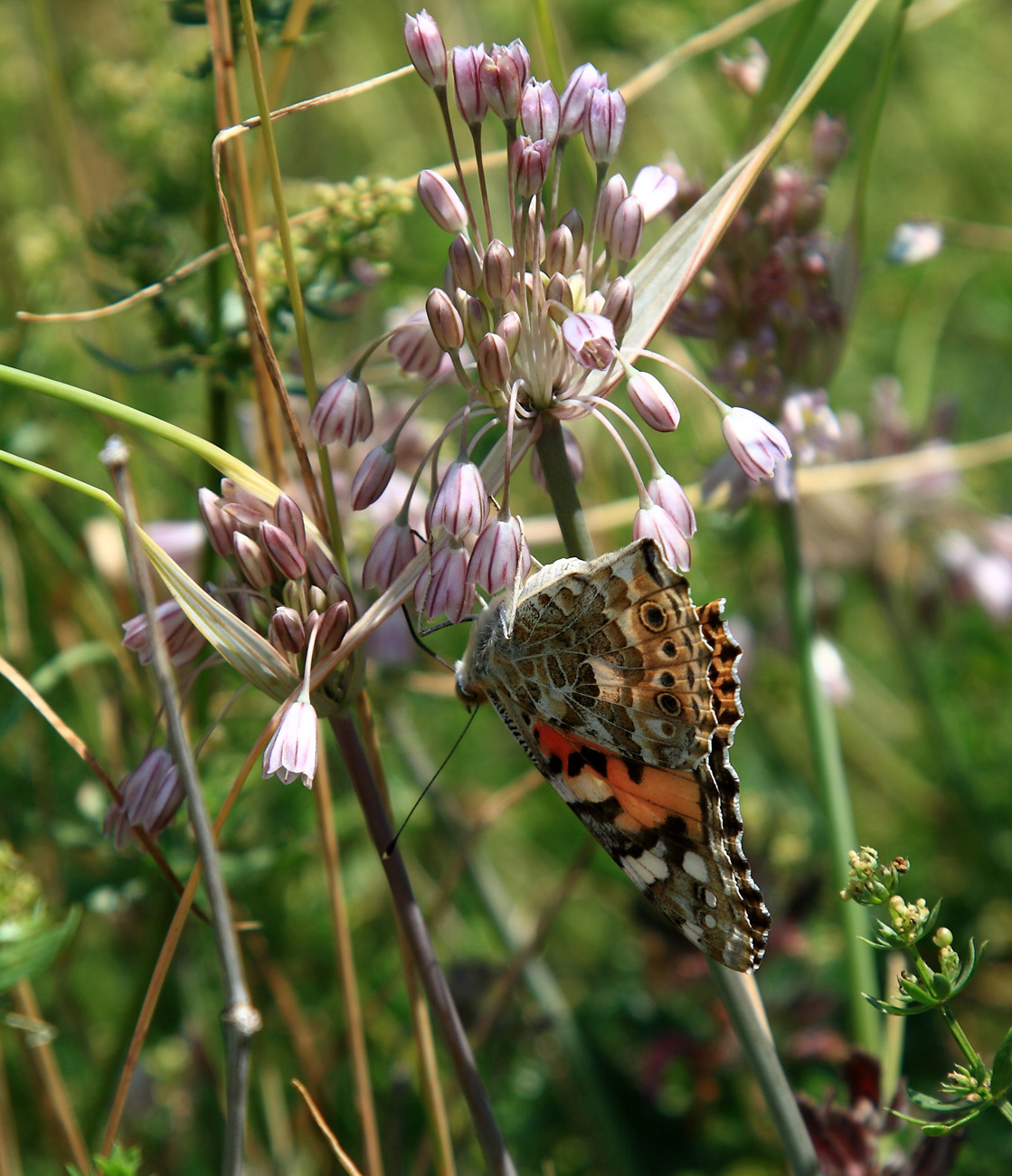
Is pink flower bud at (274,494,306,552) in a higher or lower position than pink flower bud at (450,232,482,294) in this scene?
lower

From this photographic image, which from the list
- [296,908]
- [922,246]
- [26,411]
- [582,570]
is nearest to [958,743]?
[922,246]

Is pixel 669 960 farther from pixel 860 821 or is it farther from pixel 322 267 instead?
pixel 322 267

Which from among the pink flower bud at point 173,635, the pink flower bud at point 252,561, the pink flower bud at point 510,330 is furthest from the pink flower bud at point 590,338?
the pink flower bud at point 173,635

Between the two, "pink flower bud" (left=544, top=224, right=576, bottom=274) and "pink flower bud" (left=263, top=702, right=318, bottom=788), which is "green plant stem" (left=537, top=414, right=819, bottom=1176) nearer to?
"pink flower bud" (left=544, top=224, right=576, bottom=274)

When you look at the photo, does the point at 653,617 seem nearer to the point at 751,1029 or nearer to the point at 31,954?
the point at 751,1029

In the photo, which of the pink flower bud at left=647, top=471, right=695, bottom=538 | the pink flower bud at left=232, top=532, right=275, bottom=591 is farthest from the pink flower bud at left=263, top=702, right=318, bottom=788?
the pink flower bud at left=647, top=471, right=695, bottom=538
